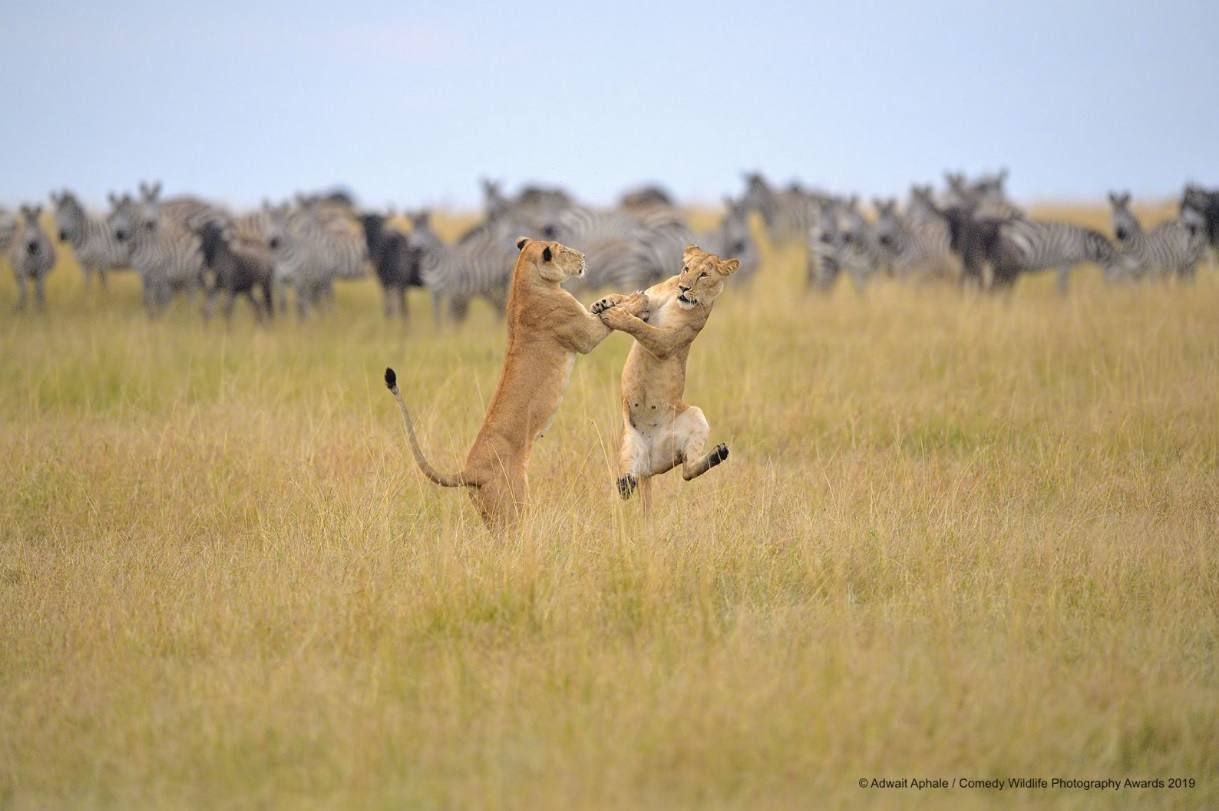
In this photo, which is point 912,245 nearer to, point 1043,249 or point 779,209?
point 1043,249

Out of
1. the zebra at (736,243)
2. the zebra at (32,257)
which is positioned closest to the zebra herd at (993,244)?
the zebra at (736,243)

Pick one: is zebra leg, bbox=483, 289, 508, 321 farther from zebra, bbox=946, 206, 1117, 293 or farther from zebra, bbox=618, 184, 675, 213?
zebra, bbox=618, 184, 675, 213

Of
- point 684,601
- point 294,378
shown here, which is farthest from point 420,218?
point 684,601

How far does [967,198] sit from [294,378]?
16121 mm

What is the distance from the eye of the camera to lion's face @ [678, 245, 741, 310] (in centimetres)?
698

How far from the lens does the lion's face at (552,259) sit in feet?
23.3

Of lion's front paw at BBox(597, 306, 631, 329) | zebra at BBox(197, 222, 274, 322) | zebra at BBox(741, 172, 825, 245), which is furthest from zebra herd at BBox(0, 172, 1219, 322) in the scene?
lion's front paw at BBox(597, 306, 631, 329)

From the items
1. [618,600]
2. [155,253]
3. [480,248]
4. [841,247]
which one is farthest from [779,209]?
[618,600]

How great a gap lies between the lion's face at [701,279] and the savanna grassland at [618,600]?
37.1 inches

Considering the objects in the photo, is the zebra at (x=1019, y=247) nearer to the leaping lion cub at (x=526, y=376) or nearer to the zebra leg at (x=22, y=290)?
the leaping lion cub at (x=526, y=376)

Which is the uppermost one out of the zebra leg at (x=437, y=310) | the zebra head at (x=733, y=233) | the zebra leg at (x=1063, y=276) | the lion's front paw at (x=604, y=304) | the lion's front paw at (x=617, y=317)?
the lion's front paw at (x=604, y=304)

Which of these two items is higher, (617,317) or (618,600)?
(617,317)

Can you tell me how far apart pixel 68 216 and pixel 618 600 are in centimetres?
1589

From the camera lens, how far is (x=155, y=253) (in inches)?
730
